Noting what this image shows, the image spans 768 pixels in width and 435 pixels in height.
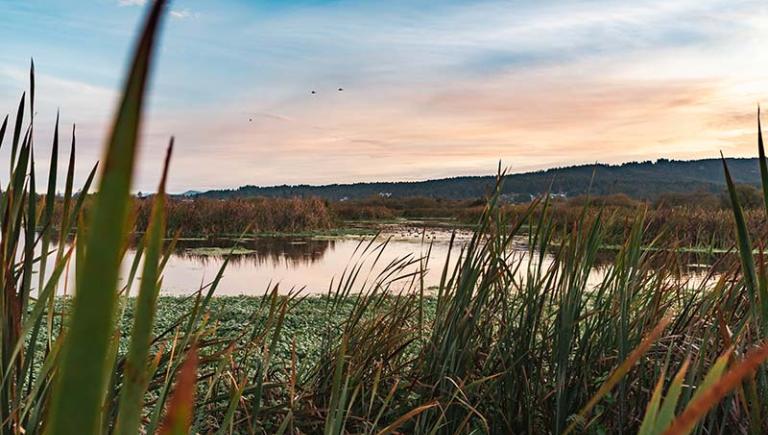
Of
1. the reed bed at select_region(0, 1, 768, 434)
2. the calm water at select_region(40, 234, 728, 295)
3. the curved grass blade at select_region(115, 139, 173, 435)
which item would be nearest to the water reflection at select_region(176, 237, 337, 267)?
the calm water at select_region(40, 234, 728, 295)

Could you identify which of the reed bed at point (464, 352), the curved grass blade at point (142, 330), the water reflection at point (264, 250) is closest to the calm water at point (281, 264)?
the water reflection at point (264, 250)

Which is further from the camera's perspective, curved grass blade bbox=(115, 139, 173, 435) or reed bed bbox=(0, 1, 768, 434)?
reed bed bbox=(0, 1, 768, 434)

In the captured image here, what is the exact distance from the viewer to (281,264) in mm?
12914

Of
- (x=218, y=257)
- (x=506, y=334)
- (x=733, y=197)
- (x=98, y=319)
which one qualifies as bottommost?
(x=218, y=257)

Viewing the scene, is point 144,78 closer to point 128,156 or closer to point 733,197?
point 128,156

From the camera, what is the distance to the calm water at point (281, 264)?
10.0m

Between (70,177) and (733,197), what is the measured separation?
1266 mm

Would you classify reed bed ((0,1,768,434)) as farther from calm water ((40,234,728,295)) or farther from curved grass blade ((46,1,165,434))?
calm water ((40,234,728,295))

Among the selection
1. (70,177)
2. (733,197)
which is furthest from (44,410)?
A: (733,197)

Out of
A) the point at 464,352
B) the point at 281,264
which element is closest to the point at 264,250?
the point at 281,264

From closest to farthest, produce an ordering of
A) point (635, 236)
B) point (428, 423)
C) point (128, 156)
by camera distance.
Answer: point (128, 156) → point (428, 423) → point (635, 236)

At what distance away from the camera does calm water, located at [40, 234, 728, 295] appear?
32.8 feet

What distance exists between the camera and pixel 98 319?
0.23 metres

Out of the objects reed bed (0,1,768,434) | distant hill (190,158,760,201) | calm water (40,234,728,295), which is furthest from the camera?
distant hill (190,158,760,201)
